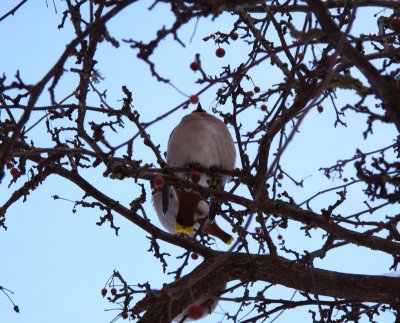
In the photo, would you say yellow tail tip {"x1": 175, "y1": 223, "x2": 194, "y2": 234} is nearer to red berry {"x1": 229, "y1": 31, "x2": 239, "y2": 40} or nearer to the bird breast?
the bird breast

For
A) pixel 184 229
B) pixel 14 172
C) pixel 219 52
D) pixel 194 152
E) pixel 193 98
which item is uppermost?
pixel 219 52

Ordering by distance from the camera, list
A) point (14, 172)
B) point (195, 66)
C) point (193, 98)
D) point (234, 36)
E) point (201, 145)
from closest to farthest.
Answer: point (193, 98), point (195, 66), point (14, 172), point (234, 36), point (201, 145)

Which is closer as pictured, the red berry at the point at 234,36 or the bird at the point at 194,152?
the red berry at the point at 234,36

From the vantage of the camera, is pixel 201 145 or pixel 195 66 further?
pixel 201 145

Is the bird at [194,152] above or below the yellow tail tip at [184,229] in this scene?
above

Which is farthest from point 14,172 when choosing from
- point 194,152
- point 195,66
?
point 195,66

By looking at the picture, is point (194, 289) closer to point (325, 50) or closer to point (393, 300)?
point (393, 300)

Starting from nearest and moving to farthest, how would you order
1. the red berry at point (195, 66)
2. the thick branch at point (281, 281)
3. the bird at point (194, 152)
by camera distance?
the red berry at point (195, 66) → the thick branch at point (281, 281) → the bird at point (194, 152)

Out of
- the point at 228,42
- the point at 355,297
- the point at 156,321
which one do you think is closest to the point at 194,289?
the point at 156,321

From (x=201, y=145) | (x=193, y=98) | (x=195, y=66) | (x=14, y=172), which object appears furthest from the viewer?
(x=201, y=145)

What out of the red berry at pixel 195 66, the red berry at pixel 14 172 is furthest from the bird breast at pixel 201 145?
the red berry at pixel 195 66

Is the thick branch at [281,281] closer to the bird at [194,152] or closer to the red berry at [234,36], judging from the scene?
the bird at [194,152]

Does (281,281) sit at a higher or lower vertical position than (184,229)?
lower

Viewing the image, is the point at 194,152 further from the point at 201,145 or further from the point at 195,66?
the point at 195,66
